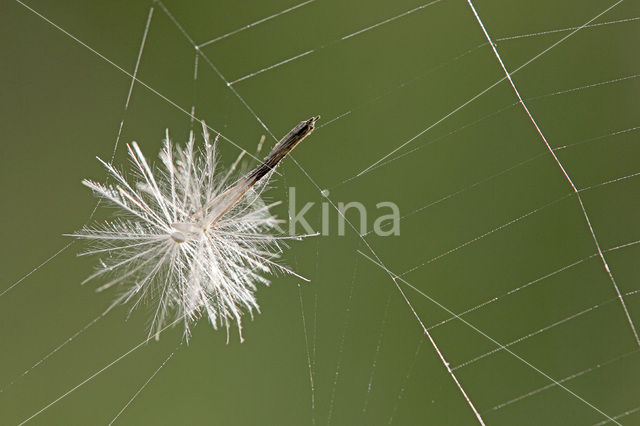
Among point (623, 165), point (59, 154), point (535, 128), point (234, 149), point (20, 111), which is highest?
point (20, 111)

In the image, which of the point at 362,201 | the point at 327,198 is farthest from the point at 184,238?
the point at 362,201

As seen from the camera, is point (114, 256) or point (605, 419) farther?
point (605, 419)

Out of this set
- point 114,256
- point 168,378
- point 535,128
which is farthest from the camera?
point 535,128

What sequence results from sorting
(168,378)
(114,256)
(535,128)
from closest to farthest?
(114,256)
(168,378)
(535,128)

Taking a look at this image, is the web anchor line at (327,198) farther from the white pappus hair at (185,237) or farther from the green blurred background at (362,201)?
the white pappus hair at (185,237)

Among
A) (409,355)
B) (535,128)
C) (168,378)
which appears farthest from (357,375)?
(535,128)

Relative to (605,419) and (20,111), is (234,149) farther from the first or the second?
(605,419)

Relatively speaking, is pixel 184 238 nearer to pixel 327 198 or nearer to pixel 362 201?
pixel 327 198
